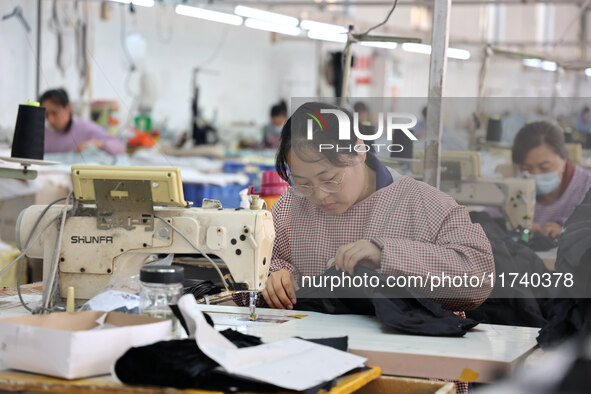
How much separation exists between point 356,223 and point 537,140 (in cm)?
213

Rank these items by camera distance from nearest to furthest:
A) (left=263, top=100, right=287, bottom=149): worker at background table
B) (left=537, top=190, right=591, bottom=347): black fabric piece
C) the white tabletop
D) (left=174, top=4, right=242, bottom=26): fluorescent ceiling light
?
the white tabletop < (left=537, top=190, right=591, bottom=347): black fabric piece < (left=174, top=4, right=242, bottom=26): fluorescent ceiling light < (left=263, top=100, right=287, bottom=149): worker at background table

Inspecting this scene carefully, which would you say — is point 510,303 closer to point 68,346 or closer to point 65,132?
point 68,346

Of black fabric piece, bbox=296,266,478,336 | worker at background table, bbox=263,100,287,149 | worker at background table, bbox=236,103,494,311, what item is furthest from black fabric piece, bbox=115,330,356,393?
worker at background table, bbox=263,100,287,149

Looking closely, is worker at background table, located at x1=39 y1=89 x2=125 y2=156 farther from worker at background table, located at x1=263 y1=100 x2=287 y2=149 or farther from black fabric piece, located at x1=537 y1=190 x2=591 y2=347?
black fabric piece, located at x1=537 y1=190 x2=591 y2=347

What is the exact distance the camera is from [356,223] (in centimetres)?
263

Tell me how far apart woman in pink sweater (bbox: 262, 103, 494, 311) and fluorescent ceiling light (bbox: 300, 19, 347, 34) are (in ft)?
6.53

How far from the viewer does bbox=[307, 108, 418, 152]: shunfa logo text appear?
2613mm

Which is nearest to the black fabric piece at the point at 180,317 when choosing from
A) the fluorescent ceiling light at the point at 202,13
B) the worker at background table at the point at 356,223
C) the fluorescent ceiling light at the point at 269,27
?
the worker at background table at the point at 356,223

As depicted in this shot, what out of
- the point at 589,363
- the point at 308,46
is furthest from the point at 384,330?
the point at 308,46

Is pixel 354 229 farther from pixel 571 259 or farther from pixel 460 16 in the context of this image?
pixel 460 16

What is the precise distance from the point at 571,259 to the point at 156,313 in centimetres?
129

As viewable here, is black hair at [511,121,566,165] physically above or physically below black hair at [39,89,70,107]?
below

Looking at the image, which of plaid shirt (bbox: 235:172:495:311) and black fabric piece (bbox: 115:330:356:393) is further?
plaid shirt (bbox: 235:172:495:311)

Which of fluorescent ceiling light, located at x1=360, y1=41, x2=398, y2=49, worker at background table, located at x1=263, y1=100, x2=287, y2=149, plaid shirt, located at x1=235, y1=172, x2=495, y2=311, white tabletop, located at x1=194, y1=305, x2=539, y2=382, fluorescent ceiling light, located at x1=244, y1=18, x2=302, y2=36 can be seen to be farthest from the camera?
worker at background table, located at x1=263, y1=100, x2=287, y2=149
